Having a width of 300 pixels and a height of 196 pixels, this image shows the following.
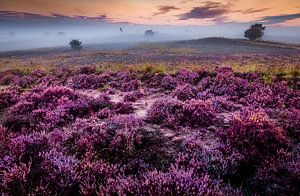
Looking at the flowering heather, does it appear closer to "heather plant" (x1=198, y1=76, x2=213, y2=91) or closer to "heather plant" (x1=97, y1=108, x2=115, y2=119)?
"heather plant" (x1=97, y1=108, x2=115, y2=119)

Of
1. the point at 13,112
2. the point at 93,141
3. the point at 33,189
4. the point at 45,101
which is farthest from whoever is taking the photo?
the point at 45,101

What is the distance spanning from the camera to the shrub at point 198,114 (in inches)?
290

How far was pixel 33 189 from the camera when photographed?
3.66 metres

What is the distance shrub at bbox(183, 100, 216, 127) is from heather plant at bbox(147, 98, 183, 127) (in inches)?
9.3

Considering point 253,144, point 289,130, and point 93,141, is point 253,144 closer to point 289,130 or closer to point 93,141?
point 289,130

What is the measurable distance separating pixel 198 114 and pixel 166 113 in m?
1.08

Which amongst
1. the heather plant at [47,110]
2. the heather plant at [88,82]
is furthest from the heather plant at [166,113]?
the heather plant at [88,82]

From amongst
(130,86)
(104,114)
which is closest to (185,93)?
(130,86)

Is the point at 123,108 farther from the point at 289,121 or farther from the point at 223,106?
the point at 289,121

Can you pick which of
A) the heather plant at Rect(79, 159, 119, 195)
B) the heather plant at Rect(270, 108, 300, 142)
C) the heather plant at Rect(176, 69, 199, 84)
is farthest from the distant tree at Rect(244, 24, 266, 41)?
the heather plant at Rect(79, 159, 119, 195)

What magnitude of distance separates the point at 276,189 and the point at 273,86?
8572mm

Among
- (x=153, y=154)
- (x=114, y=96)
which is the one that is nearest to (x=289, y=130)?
(x=153, y=154)

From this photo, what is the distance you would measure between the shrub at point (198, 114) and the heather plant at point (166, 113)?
237mm

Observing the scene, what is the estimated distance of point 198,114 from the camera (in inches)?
302
